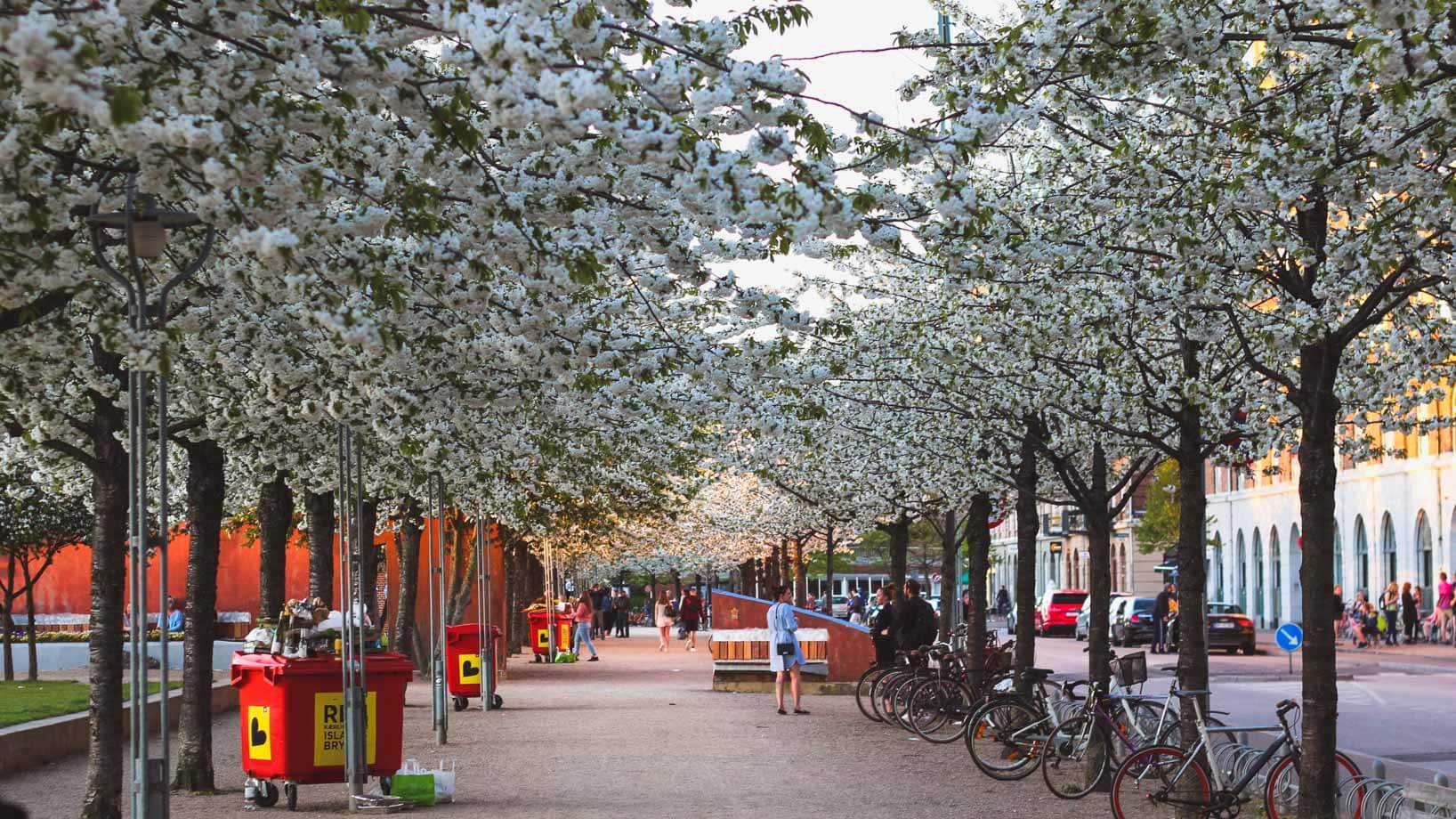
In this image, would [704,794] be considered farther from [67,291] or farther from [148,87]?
[148,87]

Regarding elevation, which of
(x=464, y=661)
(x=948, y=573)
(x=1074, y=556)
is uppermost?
(x=948, y=573)

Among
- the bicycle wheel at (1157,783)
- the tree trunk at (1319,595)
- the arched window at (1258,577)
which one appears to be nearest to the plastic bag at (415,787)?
the bicycle wheel at (1157,783)

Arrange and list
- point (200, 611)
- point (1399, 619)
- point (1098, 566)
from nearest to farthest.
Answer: point (200, 611) → point (1098, 566) → point (1399, 619)

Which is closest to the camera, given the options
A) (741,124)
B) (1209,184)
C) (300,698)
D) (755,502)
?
(741,124)

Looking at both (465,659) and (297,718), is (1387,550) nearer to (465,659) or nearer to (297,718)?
(465,659)

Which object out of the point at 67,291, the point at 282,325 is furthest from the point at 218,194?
the point at 282,325

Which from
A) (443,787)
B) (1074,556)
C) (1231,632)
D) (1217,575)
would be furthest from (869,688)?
(1074,556)

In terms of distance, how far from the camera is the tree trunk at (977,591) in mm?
21750

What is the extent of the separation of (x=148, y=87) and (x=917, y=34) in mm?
5594

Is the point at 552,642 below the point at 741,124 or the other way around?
below

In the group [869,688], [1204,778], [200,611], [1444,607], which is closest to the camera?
[1204,778]

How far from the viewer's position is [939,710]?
20.5 metres

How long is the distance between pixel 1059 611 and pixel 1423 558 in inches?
499

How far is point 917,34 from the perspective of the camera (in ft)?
34.4
